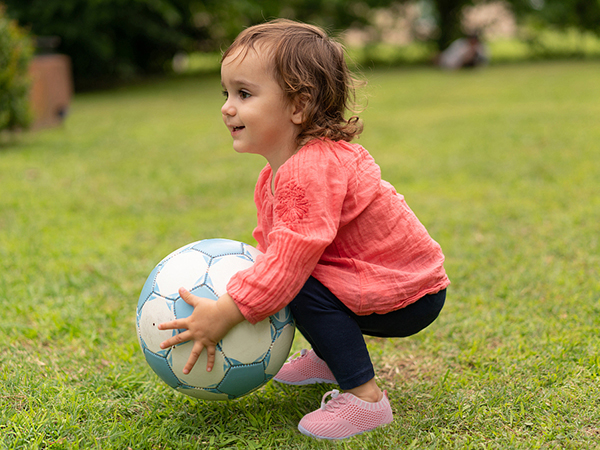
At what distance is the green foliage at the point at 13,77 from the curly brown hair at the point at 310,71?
20.9ft

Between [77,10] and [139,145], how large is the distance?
852cm

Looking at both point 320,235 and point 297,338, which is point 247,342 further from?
point 297,338

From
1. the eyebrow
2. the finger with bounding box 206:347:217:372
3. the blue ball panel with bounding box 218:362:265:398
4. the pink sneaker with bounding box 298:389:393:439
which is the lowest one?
the pink sneaker with bounding box 298:389:393:439

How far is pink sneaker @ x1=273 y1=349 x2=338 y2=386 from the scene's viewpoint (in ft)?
8.00

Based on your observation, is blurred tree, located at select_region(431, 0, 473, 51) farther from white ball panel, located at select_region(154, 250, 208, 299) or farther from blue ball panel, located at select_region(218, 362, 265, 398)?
blue ball panel, located at select_region(218, 362, 265, 398)

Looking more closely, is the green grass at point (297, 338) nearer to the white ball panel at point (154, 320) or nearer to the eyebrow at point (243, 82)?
the white ball panel at point (154, 320)

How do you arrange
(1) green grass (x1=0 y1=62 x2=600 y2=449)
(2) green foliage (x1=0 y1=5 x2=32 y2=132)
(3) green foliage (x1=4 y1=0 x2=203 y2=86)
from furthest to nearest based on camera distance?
1. (3) green foliage (x1=4 y1=0 x2=203 y2=86)
2. (2) green foliage (x1=0 y1=5 x2=32 y2=132)
3. (1) green grass (x1=0 y1=62 x2=600 y2=449)

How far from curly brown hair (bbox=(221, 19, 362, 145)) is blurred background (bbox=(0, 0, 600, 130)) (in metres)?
6.45

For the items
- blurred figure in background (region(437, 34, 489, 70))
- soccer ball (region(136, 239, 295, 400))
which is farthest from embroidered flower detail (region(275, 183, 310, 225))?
blurred figure in background (region(437, 34, 489, 70))

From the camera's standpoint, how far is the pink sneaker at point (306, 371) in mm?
2438

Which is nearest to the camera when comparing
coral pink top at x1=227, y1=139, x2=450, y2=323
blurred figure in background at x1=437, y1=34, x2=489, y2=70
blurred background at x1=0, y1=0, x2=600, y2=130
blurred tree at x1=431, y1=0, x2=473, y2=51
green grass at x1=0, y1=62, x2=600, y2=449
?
coral pink top at x1=227, y1=139, x2=450, y2=323

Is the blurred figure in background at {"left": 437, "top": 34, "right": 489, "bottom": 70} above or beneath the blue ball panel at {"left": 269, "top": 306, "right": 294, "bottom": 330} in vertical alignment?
beneath

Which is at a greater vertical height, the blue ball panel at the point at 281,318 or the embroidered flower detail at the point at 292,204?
the embroidered flower detail at the point at 292,204

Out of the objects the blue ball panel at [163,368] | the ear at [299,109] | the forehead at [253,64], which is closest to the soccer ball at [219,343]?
the blue ball panel at [163,368]
